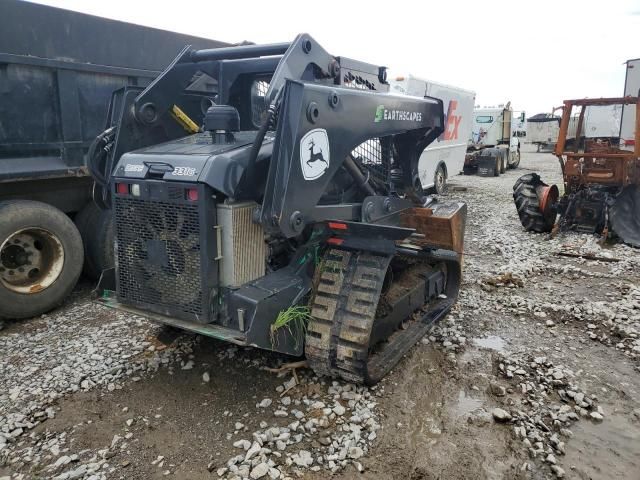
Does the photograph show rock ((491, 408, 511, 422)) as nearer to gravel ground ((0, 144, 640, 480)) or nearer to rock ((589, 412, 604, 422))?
gravel ground ((0, 144, 640, 480))

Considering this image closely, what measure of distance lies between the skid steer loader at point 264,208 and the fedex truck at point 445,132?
705 centimetres

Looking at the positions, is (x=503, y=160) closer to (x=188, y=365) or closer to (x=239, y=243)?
(x=188, y=365)

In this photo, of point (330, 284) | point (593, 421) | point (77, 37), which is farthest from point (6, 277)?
point (593, 421)

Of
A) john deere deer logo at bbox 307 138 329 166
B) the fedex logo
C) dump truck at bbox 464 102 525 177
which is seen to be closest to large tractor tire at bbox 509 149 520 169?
dump truck at bbox 464 102 525 177

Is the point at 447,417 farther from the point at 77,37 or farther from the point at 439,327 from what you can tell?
the point at 77,37

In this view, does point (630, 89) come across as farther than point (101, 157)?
Yes

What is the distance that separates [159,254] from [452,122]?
11.3m

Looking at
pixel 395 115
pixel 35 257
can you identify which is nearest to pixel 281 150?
pixel 395 115

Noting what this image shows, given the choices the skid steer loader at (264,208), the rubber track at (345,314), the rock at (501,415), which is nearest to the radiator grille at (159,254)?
the skid steer loader at (264,208)

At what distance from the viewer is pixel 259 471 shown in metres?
2.76

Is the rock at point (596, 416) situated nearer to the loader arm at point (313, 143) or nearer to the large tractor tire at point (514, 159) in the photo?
the loader arm at point (313, 143)

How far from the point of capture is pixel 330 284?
3.46 metres

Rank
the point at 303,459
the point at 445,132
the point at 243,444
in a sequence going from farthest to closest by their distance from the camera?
the point at 445,132
the point at 243,444
the point at 303,459

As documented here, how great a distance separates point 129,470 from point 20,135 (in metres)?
3.72
